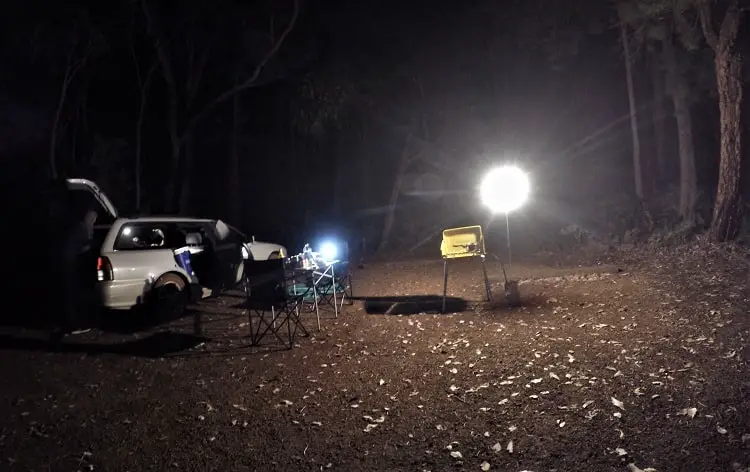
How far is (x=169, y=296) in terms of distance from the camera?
9.21m

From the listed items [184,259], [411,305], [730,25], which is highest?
[730,25]

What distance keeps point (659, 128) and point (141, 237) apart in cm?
1805

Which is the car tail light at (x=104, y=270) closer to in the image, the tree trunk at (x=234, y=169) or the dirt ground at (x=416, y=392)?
the dirt ground at (x=416, y=392)

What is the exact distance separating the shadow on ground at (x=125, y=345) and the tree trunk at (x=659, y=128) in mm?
17682

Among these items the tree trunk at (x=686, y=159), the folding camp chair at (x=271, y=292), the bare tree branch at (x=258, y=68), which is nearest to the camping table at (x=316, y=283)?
the folding camp chair at (x=271, y=292)

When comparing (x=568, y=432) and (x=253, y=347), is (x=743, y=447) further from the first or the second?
(x=253, y=347)

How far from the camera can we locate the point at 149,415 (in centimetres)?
547

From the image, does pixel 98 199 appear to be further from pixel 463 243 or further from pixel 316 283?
pixel 463 243

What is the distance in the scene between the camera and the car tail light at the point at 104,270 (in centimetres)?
858

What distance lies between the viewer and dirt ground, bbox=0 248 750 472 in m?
4.45

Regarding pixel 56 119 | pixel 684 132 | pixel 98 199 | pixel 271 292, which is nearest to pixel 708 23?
pixel 684 132

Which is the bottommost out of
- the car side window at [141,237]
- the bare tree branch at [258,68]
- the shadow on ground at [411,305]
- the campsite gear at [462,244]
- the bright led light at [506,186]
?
the shadow on ground at [411,305]

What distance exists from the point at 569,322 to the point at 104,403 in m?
5.44

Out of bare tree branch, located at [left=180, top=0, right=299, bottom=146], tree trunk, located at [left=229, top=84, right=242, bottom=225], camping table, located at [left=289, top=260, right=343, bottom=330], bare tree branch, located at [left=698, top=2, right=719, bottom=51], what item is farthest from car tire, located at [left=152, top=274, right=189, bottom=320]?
tree trunk, located at [left=229, top=84, right=242, bottom=225]
